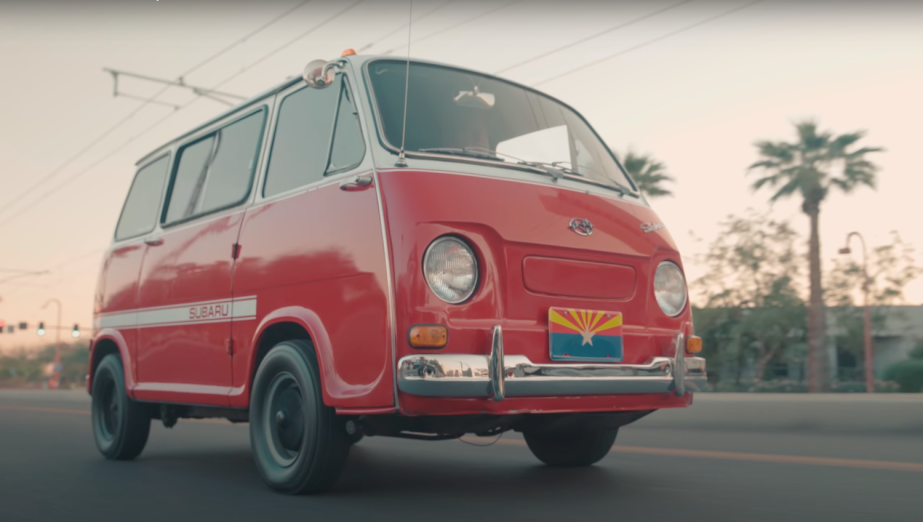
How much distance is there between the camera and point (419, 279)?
430 centimetres

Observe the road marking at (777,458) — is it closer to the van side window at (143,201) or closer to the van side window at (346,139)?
the van side window at (346,139)

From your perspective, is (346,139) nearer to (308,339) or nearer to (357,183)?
(357,183)

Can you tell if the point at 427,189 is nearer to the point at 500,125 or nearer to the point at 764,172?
the point at 500,125

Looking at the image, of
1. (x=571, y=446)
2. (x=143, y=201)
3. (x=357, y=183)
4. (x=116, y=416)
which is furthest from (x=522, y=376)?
(x=143, y=201)

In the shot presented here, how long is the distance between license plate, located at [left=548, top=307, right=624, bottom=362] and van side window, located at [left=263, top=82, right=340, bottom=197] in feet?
5.14

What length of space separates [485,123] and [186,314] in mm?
2472

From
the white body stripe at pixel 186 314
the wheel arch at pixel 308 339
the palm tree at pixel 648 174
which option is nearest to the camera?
the wheel arch at pixel 308 339

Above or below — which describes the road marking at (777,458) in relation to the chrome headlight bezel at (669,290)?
below

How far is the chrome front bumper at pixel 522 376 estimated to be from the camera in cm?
416

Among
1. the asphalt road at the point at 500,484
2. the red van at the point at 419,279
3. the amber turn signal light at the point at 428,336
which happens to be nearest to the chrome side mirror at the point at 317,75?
the red van at the point at 419,279

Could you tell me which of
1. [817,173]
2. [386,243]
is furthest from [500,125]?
[817,173]

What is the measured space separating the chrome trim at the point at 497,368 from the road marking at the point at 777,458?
3.08m

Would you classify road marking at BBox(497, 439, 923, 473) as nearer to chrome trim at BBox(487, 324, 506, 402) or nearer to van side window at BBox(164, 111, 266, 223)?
chrome trim at BBox(487, 324, 506, 402)

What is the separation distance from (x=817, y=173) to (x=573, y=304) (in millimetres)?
28499
